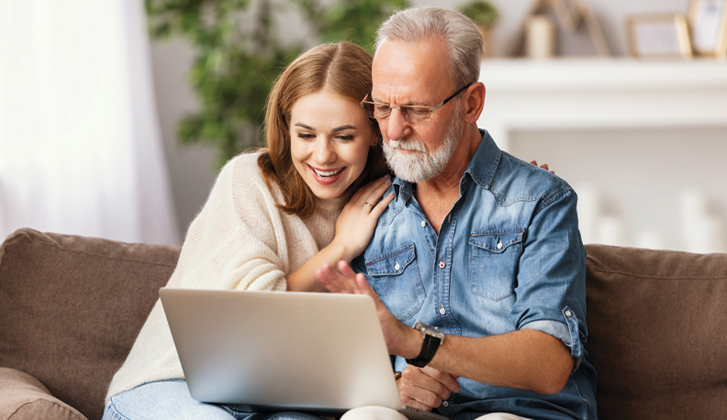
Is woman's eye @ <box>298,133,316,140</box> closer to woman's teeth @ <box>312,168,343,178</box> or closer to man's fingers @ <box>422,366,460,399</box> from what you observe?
woman's teeth @ <box>312,168,343,178</box>

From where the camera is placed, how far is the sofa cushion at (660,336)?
1.52m

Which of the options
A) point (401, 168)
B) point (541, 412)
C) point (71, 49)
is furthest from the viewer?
point (71, 49)

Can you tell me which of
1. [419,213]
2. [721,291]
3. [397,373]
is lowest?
[397,373]

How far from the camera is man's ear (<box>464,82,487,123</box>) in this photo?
1396 mm

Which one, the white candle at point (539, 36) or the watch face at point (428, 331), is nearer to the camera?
the watch face at point (428, 331)

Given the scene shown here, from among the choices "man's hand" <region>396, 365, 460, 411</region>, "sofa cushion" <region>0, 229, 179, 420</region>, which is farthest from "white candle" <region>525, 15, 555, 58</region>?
"man's hand" <region>396, 365, 460, 411</region>

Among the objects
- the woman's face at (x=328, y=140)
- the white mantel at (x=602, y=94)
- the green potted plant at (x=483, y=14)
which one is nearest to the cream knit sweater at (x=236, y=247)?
the woman's face at (x=328, y=140)

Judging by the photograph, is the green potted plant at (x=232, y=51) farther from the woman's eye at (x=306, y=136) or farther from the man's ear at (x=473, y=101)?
the man's ear at (x=473, y=101)

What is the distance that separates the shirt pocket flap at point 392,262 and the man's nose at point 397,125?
0.26 meters

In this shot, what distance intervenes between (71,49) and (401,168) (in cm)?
189

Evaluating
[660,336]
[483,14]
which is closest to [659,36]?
[483,14]

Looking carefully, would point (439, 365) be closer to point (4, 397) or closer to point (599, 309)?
point (599, 309)

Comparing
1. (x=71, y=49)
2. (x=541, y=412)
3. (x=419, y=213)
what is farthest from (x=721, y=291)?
(x=71, y=49)

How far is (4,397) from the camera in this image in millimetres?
1332
